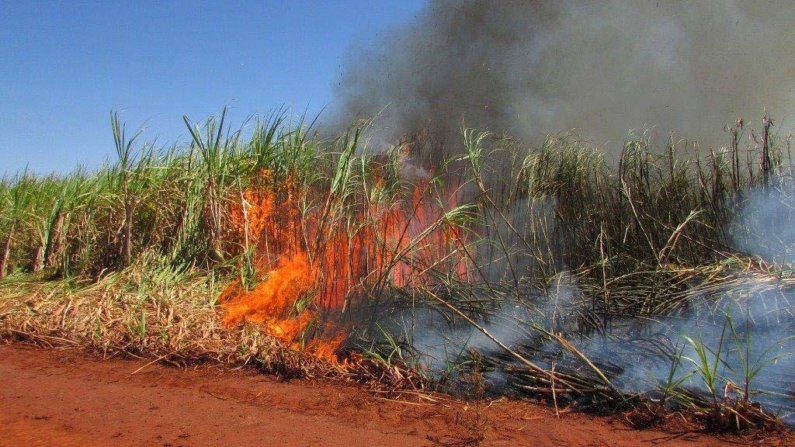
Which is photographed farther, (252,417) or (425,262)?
(425,262)

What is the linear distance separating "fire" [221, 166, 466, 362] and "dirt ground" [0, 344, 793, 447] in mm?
626

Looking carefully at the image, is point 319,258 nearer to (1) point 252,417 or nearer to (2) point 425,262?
(2) point 425,262

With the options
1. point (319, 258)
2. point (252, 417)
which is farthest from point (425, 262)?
point (252, 417)

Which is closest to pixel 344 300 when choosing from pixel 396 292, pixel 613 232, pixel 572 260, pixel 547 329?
pixel 396 292

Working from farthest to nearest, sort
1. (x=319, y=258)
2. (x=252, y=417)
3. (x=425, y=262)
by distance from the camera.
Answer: (x=425, y=262)
(x=319, y=258)
(x=252, y=417)

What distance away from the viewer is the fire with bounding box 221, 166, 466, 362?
4.11 metres

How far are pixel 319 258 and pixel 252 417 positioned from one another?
65.4 inches

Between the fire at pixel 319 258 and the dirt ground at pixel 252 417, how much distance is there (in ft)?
2.05

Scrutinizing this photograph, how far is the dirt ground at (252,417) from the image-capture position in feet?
8.59

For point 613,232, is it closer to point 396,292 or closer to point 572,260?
point 572,260

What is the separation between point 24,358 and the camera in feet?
13.1

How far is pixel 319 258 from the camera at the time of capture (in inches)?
174

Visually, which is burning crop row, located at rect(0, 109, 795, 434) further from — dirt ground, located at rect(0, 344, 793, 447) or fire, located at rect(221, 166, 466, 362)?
dirt ground, located at rect(0, 344, 793, 447)

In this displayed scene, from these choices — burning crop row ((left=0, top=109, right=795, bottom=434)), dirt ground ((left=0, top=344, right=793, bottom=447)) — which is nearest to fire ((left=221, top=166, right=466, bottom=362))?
burning crop row ((left=0, top=109, right=795, bottom=434))
